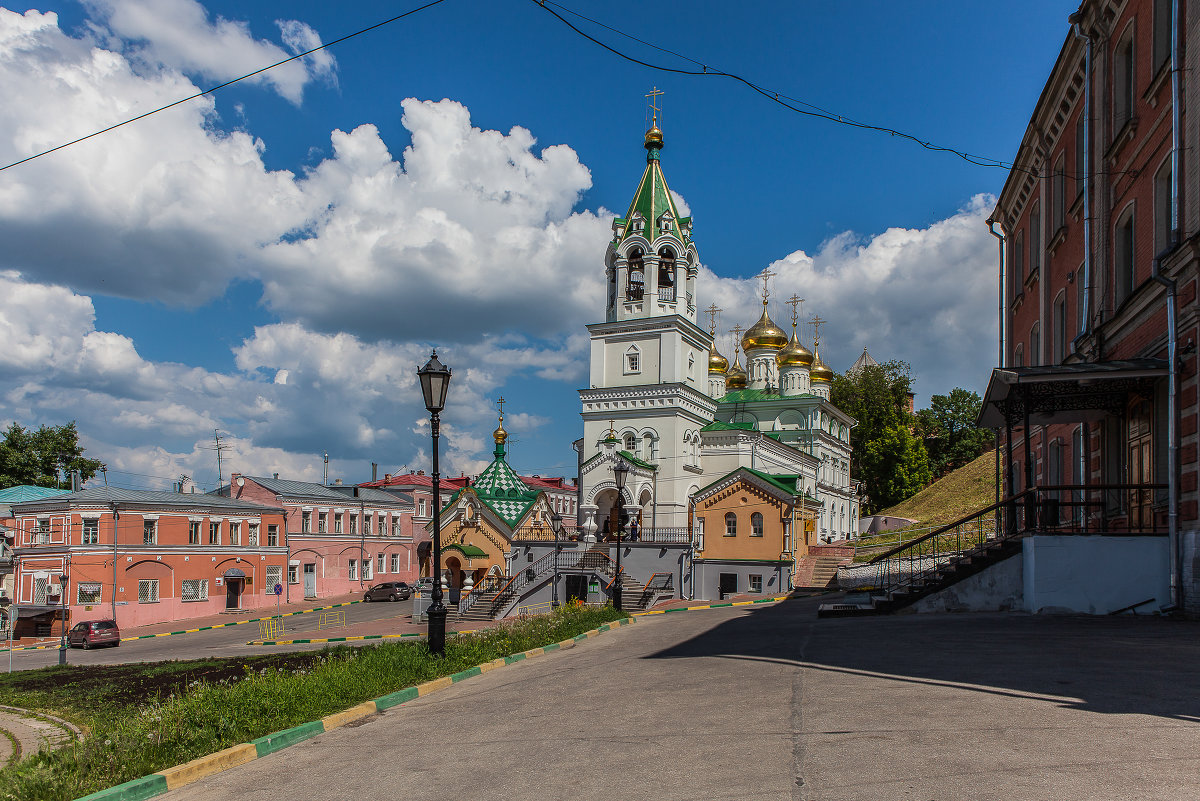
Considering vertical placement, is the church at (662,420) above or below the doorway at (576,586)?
above

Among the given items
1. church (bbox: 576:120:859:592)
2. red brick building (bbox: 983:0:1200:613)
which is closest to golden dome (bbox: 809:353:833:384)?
church (bbox: 576:120:859:592)

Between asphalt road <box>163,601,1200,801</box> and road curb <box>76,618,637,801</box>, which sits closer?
asphalt road <box>163,601,1200,801</box>

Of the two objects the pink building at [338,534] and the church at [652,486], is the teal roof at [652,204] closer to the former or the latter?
the church at [652,486]

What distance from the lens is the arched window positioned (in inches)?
1698

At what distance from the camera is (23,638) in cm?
3825

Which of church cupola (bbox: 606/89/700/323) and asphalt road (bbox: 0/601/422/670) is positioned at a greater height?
church cupola (bbox: 606/89/700/323)

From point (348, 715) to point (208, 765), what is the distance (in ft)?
5.80

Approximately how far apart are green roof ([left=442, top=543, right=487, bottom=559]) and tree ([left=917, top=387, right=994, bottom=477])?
47.2 m

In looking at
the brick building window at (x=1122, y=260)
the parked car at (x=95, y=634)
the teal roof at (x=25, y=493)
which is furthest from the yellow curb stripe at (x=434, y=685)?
the teal roof at (x=25, y=493)

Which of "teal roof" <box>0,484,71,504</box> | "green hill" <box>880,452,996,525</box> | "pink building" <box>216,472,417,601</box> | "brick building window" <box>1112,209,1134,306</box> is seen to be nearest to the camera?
"brick building window" <box>1112,209,1134,306</box>

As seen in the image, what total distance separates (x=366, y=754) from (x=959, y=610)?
37.7 feet

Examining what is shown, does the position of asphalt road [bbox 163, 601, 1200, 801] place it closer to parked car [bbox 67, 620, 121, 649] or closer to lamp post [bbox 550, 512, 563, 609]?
lamp post [bbox 550, 512, 563, 609]

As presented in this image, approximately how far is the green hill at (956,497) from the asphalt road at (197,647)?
27.7 metres

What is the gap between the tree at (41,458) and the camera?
59562 millimetres
